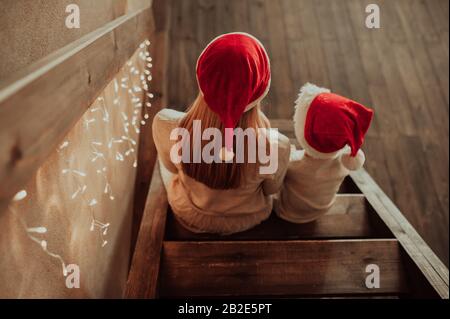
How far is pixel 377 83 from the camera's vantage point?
110 inches

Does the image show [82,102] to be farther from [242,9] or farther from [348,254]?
[242,9]

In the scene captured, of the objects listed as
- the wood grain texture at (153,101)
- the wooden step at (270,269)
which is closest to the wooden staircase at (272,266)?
the wooden step at (270,269)

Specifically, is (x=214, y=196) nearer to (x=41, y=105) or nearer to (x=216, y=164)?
(x=216, y=164)

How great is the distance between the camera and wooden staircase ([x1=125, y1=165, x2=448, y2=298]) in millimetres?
1362

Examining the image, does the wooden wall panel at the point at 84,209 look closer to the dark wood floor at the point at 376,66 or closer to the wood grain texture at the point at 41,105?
the wood grain texture at the point at 41,105

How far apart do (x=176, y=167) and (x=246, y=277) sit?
1.73ft

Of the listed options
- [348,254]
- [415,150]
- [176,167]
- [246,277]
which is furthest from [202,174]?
[415,150]

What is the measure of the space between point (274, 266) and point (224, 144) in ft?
1.97

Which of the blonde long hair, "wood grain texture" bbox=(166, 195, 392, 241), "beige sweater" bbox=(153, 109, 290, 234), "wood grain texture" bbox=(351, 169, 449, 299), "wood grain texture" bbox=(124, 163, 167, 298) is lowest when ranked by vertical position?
"wood grain texture" bbox=(166, 195, 392, 241)

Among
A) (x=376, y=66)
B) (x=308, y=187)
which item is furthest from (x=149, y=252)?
(x=376, y=66)

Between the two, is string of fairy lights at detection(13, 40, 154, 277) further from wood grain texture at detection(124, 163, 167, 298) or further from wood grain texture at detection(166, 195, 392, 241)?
wood grain texture at detection(166, 195, 392, 241)

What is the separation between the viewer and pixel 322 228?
1.63 meters

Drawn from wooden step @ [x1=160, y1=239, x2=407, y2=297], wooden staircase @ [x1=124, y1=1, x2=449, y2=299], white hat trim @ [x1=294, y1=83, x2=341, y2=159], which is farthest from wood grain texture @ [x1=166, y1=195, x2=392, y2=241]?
white hat trim @ [x1=294, y1=83, x2=341, y2=159]

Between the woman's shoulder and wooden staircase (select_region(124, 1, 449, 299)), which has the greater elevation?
the woman's shoulder
